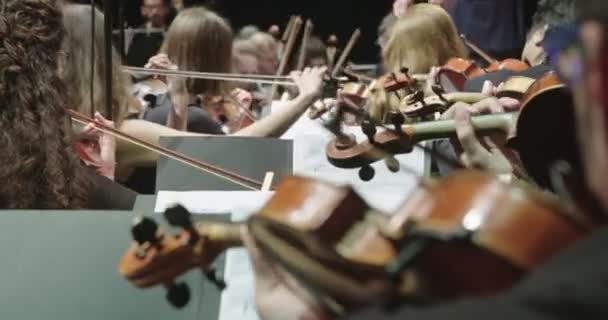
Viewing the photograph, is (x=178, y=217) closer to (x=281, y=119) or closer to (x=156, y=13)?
(x=281, y=119)

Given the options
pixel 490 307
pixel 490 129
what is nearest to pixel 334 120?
pixel 490 129

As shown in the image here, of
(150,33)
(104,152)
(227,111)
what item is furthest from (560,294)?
(150,33)

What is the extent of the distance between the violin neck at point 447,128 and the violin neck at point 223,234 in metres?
0.68

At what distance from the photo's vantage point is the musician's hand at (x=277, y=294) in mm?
1024

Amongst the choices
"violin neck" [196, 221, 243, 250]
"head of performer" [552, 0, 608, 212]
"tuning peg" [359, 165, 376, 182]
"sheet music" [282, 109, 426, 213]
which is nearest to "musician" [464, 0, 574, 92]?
"sheet music" [282, 109, 426, 213]

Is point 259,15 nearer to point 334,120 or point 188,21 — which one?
point 188,21

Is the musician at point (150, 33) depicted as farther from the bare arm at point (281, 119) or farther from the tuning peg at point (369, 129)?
the tuning peg at point (369, 129)

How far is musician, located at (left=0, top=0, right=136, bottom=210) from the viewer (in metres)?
1.81

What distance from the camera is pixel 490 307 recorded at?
692 millimetres

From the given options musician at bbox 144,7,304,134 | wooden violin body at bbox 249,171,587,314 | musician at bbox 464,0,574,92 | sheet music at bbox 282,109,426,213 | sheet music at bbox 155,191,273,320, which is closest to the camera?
wooden violin body at bbox 249,171,587,314

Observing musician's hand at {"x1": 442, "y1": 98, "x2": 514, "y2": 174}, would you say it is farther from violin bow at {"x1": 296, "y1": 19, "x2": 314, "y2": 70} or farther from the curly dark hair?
violin bow at {"x1": 296, "y1": 19, "x2": 314, "y2": 70}

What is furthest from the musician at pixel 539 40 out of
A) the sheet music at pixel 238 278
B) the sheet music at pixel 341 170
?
the sheet music at pixel 238 278

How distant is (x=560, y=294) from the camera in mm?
663

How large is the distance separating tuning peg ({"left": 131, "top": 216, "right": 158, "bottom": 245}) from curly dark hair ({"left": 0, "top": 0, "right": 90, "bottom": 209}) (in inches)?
26.4
